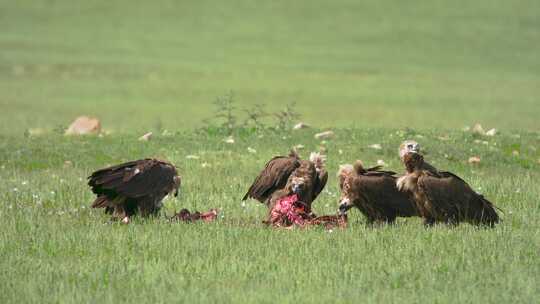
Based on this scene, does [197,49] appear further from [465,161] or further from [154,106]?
[465,161]

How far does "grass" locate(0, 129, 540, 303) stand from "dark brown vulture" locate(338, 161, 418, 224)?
20 cm

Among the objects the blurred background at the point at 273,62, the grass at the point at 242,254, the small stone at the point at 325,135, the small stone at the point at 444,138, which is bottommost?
the grass at the point at 242,254

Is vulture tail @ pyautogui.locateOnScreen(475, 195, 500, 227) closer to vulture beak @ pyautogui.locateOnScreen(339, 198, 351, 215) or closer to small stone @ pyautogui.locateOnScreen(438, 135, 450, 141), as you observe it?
vulture beak @ pyautogui.locateOnScreen(339, 198, 351, 215)

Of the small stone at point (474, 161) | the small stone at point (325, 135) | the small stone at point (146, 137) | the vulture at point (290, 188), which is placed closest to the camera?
the vulture at point (290, 188)

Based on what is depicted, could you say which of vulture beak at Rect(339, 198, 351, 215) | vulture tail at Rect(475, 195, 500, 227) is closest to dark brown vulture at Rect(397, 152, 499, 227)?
vulture tail at Rect(475, 195, 500, 227)

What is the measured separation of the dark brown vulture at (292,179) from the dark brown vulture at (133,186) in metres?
1.01

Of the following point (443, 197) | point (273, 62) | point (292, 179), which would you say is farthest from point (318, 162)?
point (273, 62)

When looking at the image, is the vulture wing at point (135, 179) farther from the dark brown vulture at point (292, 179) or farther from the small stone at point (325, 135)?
the small stone at point (325, 135)

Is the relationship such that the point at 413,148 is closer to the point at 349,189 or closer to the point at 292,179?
the point at 349,189

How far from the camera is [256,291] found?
315 inches

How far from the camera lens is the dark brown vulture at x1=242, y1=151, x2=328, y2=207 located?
1115 centimetres

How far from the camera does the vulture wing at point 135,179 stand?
10.6 metres

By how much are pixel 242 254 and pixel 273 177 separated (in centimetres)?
236

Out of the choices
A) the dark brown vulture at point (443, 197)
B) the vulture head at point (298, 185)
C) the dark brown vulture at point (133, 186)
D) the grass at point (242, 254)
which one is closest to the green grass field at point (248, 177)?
the grass at point (242, 254)
